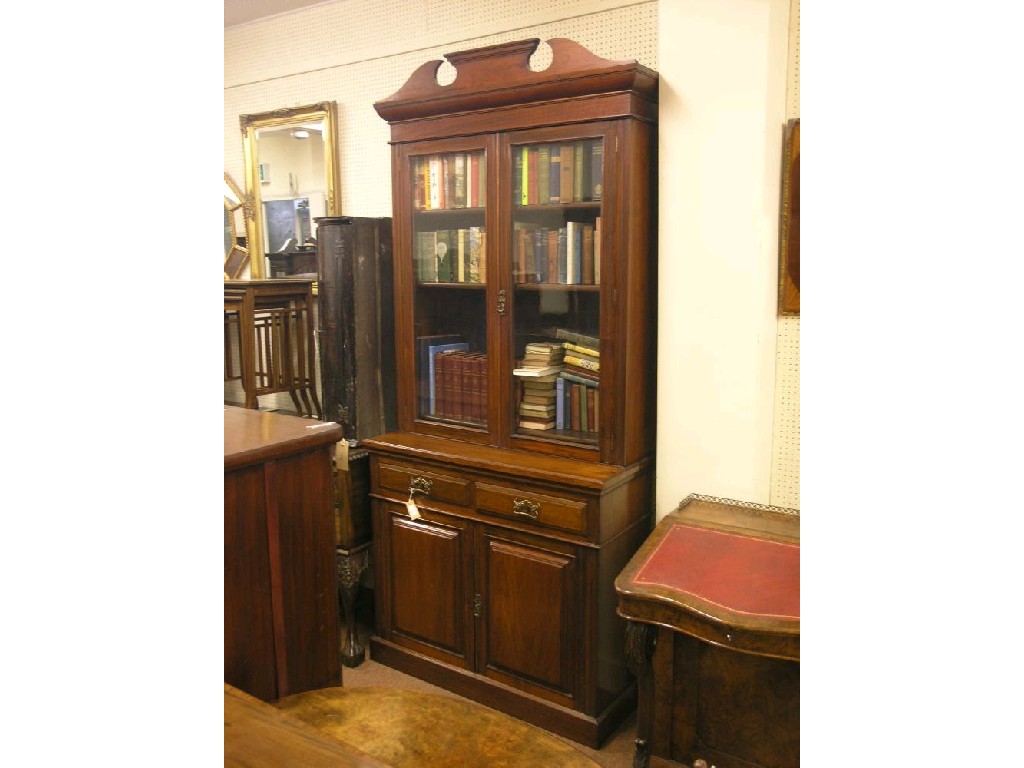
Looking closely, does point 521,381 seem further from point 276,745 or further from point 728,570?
point 276,745

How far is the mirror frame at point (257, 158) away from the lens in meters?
3.89

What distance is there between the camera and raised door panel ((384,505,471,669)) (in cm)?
283

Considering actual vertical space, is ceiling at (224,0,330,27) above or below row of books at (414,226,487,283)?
above

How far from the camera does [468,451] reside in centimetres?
283

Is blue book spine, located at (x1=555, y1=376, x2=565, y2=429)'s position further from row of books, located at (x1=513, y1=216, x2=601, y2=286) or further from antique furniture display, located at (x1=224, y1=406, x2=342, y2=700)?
antique furniture display, located at (x1=224, y1=406, x2=342, y2=700)

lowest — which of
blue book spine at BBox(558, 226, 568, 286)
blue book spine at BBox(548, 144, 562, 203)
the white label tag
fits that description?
the white label tag

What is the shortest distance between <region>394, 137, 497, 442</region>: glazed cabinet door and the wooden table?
2.25 metres

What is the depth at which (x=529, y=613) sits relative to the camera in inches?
105

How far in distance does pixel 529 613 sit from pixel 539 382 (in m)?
0.79

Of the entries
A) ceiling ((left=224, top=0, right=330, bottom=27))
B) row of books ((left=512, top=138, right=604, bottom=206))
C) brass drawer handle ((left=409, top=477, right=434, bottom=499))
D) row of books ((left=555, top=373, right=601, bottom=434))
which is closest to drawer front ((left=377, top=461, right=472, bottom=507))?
brass drawer handle ((left=409, top=477, right=434, bottom=499))
